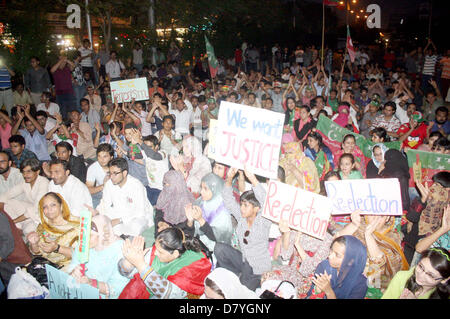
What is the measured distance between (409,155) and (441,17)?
30.0 meters

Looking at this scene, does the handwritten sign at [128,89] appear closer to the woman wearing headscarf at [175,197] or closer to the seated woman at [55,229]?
the woman wearing headscarf at [175,197]

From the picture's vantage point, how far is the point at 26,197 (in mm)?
4977

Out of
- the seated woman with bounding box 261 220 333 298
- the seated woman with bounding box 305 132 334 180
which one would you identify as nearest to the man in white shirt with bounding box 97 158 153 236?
the seated woman with bounding box 261 220 333 298

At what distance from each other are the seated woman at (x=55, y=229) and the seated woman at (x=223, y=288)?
5.97ft

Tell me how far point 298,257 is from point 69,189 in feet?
10.4

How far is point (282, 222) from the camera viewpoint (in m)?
3.50

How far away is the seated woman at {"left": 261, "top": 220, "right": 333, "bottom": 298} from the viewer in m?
3.34

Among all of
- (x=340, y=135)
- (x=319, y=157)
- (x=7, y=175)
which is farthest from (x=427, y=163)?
(x=7, y=175)

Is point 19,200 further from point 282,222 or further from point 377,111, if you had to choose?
point 377,111

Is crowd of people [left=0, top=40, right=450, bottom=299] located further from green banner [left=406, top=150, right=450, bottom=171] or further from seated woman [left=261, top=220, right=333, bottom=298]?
green banner [left=406, top=150, right=450, bottom=171]

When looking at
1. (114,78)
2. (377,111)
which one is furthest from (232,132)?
(114,78)

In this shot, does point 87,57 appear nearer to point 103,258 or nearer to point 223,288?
point 103,258

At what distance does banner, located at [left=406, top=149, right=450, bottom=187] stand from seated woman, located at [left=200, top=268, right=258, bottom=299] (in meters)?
3.43

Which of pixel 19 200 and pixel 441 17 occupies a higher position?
pixel 441 17
